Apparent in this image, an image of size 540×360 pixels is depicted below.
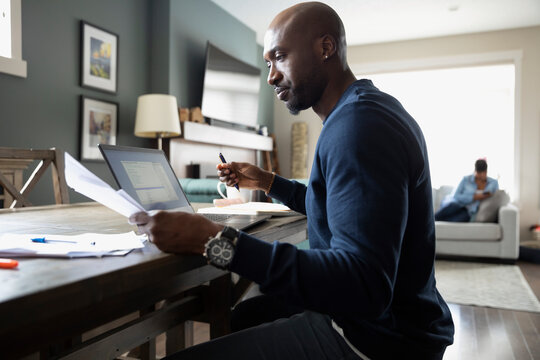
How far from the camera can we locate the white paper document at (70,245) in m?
Result: 0.62

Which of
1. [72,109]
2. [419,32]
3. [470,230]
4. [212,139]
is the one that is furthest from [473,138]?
[72,109]

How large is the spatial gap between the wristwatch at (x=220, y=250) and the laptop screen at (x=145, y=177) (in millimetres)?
367

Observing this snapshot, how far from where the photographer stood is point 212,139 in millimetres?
4746

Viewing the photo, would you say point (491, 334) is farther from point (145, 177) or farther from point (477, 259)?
point (477, 259)

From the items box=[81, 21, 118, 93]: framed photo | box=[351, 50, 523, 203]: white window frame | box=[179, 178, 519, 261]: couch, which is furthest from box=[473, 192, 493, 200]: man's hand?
box=[81, 21, 118, 93]: framed photo

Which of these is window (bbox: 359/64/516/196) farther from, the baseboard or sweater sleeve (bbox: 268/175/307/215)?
sweater sleeve (bbox: 268/175/307/215)

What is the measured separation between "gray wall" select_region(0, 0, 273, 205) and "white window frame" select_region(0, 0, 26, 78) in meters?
0.06

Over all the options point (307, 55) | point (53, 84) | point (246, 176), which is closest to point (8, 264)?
point (307, 55)

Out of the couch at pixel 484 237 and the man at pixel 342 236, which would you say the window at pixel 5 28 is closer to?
the man at pixel 342 236

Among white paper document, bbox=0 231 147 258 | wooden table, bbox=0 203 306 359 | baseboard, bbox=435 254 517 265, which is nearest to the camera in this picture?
wooden table, bbox=0 203 306 359

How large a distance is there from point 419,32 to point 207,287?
218 inches

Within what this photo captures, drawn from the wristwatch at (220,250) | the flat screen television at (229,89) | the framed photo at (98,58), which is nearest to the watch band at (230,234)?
the wristwatch at (220,250)

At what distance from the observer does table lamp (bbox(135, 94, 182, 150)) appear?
3.62 m

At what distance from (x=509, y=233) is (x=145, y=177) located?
4242 mm
